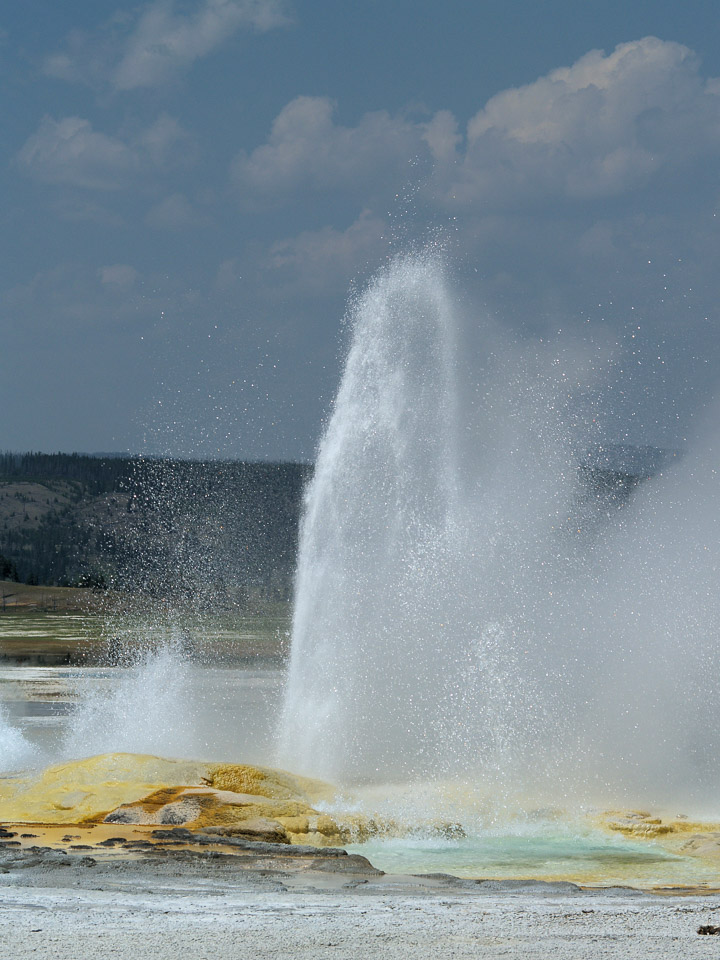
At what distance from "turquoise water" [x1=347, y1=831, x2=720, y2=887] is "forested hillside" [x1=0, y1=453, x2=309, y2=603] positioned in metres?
51.1

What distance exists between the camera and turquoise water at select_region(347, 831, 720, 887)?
1388 cm

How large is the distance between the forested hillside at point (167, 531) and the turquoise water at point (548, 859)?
51.1 metres

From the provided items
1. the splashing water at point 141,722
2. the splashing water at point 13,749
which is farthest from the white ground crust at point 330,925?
the splashing water at point 141,722

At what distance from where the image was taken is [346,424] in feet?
74.9

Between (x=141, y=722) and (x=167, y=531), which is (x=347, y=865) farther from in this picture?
(x=167, y=531)

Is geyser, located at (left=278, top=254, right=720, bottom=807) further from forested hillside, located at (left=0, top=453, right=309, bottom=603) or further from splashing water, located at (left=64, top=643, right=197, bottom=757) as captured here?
forested hillside, located at (left=0, top=453, right=309, bottom=603)

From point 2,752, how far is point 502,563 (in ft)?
37.7

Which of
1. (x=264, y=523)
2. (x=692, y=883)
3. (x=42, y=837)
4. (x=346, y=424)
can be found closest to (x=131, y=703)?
(x=346, y=424)

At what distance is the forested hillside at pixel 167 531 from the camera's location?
90188mm

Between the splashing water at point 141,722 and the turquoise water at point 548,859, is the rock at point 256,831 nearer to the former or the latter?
the turquoise water at point 548,859

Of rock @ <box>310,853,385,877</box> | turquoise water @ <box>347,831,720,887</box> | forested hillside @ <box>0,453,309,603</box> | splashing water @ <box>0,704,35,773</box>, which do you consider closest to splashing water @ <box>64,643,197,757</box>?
splashing water @ <box>0,704,35,773</box>

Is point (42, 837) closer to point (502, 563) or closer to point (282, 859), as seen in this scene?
point (282, 859)

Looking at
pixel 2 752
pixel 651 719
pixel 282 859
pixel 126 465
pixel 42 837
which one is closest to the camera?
pixel 282 859

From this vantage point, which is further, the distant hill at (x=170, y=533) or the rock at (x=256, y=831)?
the distant hill at (x=170, y=533)
